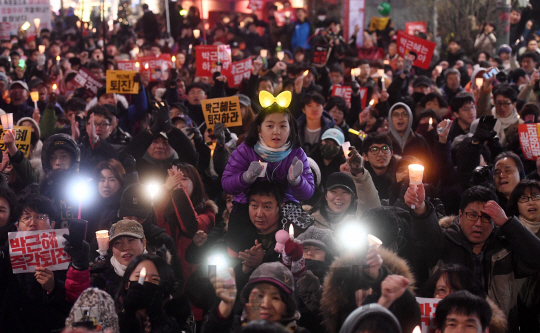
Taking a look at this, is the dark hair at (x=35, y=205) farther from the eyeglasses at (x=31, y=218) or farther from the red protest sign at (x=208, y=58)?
the red protest sign at (x=208, y=58)

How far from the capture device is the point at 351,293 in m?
3.09

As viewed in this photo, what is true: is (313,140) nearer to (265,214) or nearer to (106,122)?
(106,122)

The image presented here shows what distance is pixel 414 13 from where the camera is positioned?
15930 mm

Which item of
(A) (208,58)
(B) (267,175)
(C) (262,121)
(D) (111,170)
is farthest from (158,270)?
(A) (208,58)

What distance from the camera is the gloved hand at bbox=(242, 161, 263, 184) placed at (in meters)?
3.61

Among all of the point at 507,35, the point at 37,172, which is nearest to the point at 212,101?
the point at 37,172

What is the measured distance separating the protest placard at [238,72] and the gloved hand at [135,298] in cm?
570

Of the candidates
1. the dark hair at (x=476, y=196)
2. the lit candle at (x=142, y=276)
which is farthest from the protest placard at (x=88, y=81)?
the dark hair at (x=476, y=196)

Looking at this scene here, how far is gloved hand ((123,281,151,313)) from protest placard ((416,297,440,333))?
1.40 meters

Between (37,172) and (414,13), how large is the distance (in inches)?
492

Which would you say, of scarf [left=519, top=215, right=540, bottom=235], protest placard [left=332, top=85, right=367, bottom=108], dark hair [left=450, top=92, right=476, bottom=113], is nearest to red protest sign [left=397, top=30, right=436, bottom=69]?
protest placard [left=332, top=85, right=367, bottom=108]

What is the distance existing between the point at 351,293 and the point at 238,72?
231 inches

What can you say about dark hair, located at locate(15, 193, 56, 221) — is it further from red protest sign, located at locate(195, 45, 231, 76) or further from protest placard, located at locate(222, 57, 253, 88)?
red protest sign, located at locate(195, 45, 231, 76)

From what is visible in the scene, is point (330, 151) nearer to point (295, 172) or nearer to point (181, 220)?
point (181, 220)
